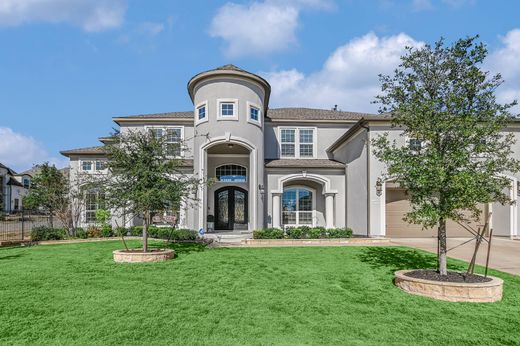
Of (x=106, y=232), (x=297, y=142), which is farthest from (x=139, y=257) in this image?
(x=297, y=142)

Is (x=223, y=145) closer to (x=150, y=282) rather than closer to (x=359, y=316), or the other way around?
(x=150, y=282)

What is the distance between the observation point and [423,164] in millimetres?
7852

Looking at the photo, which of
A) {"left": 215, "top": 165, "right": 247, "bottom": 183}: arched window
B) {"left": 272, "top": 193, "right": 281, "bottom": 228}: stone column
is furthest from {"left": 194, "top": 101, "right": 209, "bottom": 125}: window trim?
{"left": 272, "top": 193, "right": 281, "bottom": 228}: stone column

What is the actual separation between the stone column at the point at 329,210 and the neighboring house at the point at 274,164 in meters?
0.06

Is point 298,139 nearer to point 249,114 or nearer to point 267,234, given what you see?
point 249,114

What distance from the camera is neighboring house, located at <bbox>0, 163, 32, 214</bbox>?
168ft

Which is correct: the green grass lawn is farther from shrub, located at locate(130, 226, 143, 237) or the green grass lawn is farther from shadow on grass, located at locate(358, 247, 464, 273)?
shrub, located at locate(130, 226, 143, 237)

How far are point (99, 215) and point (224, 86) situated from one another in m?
10.1

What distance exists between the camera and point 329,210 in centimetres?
1977

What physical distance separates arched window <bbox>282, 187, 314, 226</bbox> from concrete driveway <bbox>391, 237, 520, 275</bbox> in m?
5.58

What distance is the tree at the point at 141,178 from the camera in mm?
11125

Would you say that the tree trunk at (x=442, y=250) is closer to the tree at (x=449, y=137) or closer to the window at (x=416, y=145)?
the tree at (x=449, y=137)

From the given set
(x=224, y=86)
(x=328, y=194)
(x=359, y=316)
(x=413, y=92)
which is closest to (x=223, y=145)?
(x=224, y=86)

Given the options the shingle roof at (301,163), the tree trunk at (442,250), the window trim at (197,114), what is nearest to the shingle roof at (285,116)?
the shingle roof at (301,163)
